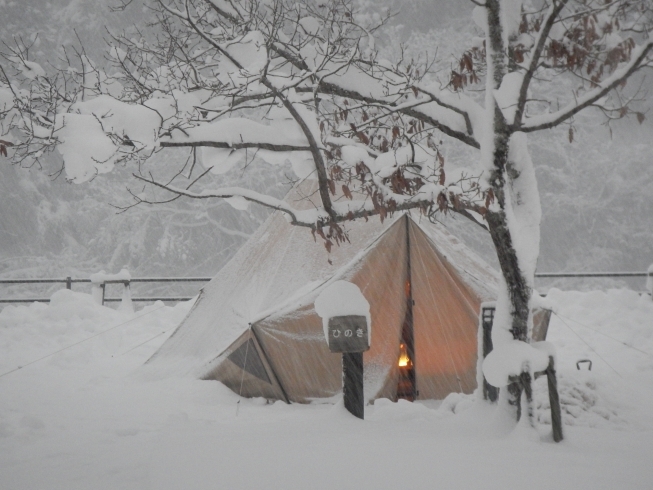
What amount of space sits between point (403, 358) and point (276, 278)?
5.21ft

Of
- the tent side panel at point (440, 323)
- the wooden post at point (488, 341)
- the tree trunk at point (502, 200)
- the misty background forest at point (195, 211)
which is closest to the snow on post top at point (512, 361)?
the tree trunk at point (502, 200)

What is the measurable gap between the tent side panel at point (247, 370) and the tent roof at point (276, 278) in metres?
0.11

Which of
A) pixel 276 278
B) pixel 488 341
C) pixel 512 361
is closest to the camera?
pixel 512 361

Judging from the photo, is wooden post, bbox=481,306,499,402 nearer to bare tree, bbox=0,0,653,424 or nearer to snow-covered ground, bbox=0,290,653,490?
snow-covered ground, bbox=0,290,653,490

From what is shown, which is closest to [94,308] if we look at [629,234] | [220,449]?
[220,449]

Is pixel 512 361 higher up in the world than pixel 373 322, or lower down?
lower down

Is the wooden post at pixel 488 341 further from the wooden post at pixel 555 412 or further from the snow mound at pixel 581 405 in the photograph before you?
the wooden post at pixel 555 412

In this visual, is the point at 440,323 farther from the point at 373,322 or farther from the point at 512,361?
the point at 512,361

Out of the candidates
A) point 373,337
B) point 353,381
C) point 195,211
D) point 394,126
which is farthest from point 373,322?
point 195,211

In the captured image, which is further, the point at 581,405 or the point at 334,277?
the point at 334,277

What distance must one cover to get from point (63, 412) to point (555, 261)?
1930 centimetres

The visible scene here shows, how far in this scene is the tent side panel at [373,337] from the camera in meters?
4.97

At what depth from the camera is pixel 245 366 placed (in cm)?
509

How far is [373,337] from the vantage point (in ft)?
16.9
